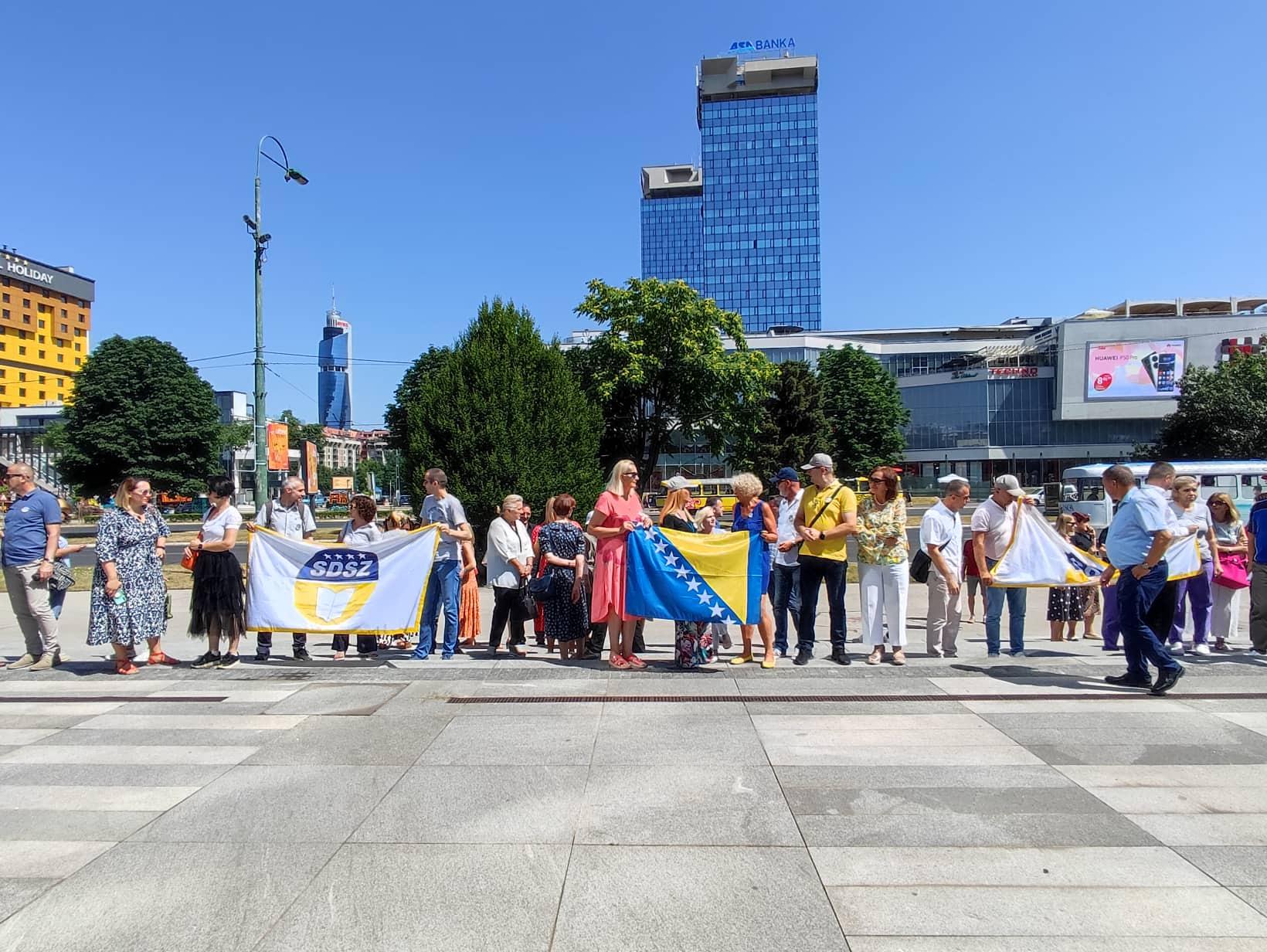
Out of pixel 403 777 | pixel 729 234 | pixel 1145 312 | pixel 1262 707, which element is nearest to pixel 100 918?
pixel 403 777

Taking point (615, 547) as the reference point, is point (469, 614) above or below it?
below

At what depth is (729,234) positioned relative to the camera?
169 m

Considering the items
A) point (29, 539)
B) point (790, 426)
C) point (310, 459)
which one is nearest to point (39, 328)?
point (310, 459)

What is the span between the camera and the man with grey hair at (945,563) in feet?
27.8

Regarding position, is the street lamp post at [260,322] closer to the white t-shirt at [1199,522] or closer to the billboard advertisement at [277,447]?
the billboard advertisement at [277,447]

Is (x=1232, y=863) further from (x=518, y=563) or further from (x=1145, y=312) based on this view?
(x=1145, y=312)

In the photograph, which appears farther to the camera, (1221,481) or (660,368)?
(660,368)

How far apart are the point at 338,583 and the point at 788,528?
15.6ft

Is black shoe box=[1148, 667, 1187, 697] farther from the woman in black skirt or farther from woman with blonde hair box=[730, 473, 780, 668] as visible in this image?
the woman in black skirt

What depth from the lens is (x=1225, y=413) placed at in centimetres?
5009

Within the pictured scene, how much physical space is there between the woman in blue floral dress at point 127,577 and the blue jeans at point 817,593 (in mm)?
6174

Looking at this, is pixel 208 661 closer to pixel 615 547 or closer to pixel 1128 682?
pixel 615 547

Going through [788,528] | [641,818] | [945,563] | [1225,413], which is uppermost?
[1225,413]

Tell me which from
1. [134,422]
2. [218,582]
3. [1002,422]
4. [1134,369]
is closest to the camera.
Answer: [218,582]
